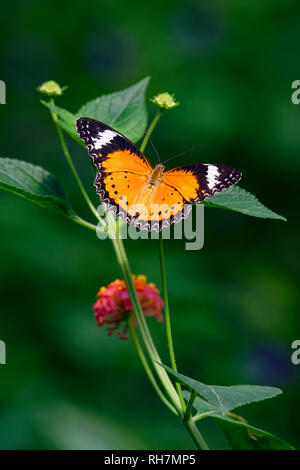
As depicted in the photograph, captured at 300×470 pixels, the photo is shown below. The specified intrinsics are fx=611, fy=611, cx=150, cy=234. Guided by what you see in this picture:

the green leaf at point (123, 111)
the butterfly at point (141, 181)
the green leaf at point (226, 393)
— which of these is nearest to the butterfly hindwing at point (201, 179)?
the butterfly at point (141, 181)

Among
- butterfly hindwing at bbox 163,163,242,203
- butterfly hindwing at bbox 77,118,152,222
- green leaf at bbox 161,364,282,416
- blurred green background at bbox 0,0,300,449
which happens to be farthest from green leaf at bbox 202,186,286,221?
blurred green background at bbox 0,0,300,449

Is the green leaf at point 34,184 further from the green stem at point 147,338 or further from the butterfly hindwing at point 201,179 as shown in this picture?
the butterfly hindwing at point 201,179

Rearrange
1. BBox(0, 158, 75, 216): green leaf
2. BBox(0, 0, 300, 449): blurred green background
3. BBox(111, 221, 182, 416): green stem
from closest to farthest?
BBox(111, 221, 182, 416): green stem → BBox(0, 158, 75, 216): green leaf → BBox(0, 0, 300, 449): blurred green background

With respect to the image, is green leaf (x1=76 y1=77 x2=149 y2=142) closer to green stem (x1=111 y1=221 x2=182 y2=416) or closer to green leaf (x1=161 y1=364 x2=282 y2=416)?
green stem (x1=111 y1=221 x2=182 y2=416)

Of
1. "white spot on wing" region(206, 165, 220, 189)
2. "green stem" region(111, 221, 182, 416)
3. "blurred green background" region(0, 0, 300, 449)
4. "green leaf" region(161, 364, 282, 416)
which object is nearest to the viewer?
"green leaf" region(161, 364, 282, 416)

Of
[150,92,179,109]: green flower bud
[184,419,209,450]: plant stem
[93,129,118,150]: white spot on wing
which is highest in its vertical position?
[150,92,179,109]: green flower bud

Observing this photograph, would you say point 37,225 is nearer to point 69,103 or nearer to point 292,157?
point 69,103

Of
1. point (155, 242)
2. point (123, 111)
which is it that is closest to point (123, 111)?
point (123, 111)
